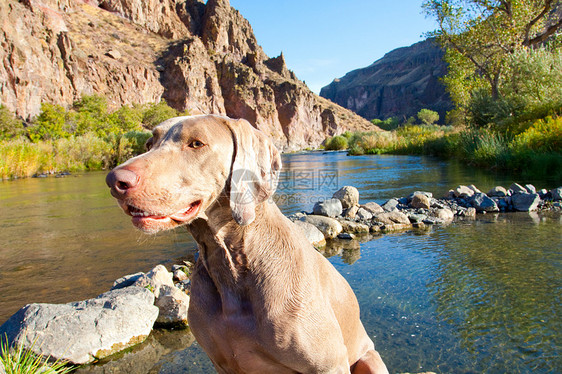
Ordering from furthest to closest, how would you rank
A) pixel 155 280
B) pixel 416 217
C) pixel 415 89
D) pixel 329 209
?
pixel 415 89 < pixel 329 209 < pixel 416 217 < pixel 155 280

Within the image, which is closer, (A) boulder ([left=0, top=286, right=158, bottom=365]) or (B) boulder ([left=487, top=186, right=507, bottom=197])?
(A) boulder ([left=0, top=286, right=158, bottom=365])

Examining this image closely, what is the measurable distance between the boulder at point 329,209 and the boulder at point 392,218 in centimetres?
88

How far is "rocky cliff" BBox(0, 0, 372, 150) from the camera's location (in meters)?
49.3

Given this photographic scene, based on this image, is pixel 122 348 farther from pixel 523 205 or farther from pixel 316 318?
pixel 523 205

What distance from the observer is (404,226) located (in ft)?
26.6

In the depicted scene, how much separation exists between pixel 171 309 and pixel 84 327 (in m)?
0.91

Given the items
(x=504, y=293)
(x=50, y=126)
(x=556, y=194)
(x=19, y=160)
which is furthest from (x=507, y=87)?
(x=50, y=126)

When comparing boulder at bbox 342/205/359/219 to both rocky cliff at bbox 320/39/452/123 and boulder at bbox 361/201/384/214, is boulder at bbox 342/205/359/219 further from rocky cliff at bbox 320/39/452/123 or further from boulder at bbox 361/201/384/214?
rocky cliff at bbox 320/39/452/123

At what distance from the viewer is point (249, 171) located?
5.86 ft

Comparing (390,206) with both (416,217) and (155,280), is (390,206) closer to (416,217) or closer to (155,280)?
(416,217)

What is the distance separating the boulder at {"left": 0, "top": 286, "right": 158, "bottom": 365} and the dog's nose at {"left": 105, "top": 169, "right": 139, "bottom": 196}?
7.91ft

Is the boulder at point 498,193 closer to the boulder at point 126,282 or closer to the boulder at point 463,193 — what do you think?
the boulder at point 463,193

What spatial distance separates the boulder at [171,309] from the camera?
407 cm

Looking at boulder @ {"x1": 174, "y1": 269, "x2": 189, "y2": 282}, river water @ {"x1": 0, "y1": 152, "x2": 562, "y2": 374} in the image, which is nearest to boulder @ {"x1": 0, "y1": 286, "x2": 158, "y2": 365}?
river water @ {"x1": 0, "y1": 152, "x2": 562, "y2": 374}
